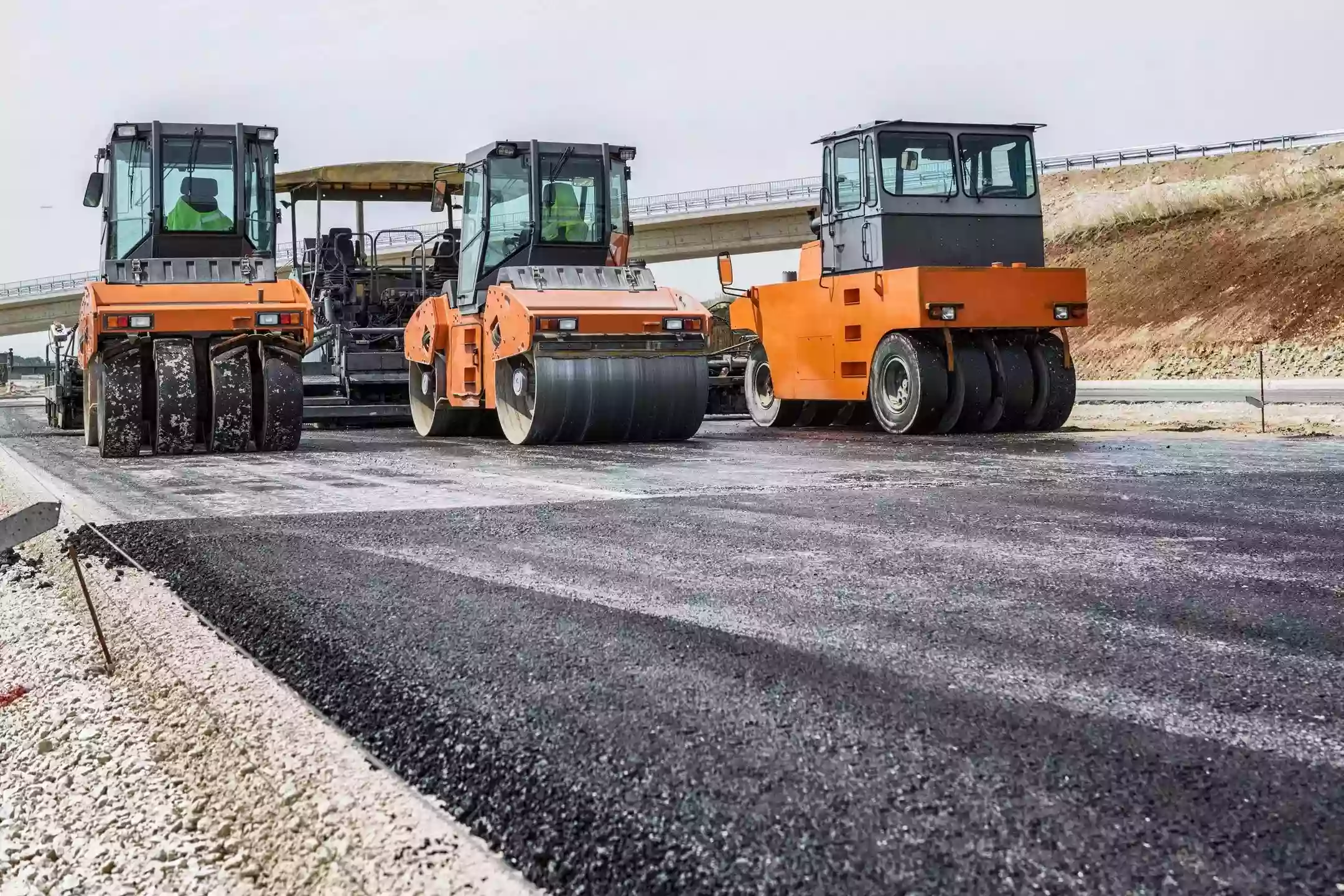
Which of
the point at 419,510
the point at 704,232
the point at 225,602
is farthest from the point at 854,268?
the point at 704,232

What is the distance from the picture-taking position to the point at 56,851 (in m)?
2.52

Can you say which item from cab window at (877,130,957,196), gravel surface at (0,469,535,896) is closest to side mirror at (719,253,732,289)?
cab window at (877,130,957,196)

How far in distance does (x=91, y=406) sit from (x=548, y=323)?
456cm

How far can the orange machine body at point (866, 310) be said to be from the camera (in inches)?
503

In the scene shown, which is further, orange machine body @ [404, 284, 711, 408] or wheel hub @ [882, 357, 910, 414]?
wheel hub @ [882, 357, 910, 414]

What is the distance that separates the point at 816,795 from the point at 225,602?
253 centimetres

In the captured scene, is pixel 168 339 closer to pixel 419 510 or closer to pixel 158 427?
pixel 158 427

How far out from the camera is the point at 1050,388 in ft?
43.0

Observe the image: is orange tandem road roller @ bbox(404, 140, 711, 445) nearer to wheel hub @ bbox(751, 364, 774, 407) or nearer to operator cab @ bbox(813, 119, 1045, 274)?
operator cab @ bbox(813, 119, 1045, 274)

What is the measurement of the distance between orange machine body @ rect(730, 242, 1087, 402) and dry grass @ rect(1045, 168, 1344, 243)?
27.9 metres

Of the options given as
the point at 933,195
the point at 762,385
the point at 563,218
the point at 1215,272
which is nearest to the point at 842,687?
the point at 563,218

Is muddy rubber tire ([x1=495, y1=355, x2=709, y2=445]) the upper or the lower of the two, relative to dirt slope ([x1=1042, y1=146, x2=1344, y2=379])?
lower

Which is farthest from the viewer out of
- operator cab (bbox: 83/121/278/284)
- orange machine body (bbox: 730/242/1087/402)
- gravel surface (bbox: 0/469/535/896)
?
orange machine body (bbox: 730/242/1087/402)

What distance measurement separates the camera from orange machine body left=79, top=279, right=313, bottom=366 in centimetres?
1155
